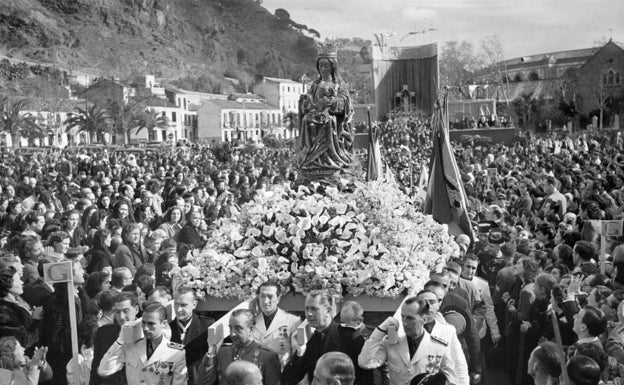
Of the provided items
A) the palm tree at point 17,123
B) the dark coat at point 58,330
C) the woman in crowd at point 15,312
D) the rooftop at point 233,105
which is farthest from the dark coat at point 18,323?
the rooftop at point 233,105

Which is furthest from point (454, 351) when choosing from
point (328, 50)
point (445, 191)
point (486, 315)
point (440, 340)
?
point (445, 191)

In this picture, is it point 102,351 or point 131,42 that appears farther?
point 131,42

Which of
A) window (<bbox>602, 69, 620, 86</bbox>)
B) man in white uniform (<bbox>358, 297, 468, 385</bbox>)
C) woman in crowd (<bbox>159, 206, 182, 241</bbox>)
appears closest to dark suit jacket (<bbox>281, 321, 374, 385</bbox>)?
man in white uniform (<bbox>358, 297, 468, 385</bbox>)

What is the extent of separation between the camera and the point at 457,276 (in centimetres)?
730

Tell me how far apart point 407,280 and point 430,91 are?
66.6 metres

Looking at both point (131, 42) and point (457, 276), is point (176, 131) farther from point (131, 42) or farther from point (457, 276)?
point (457, 276)

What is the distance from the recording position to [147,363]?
543 centimetres

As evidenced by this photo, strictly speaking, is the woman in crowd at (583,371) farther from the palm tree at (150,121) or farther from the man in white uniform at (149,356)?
the palm tree at (150,121)

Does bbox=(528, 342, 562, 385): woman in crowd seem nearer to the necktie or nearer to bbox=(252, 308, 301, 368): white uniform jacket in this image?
bbox=(252, 308, 301, 368): white uniform jacket

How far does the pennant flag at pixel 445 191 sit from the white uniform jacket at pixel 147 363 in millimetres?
7032

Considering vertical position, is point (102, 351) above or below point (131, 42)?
below

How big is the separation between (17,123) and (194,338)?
6070 cm

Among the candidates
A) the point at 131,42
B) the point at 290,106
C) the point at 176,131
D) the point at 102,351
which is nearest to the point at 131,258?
the point at 102,351

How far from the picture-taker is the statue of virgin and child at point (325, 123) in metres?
11.1
